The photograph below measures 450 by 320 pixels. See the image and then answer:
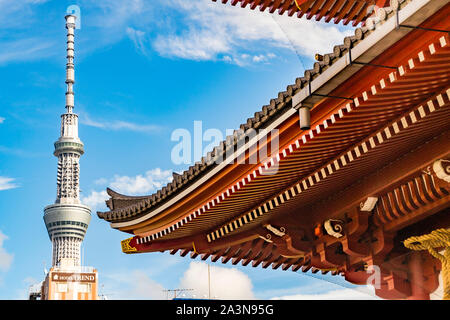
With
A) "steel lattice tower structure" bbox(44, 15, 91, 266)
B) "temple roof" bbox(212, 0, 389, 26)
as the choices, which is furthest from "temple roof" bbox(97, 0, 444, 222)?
"steel lattice tower structure" bbox(44, 15, 91, 266)

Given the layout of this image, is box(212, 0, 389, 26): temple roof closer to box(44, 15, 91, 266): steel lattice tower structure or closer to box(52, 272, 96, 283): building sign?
box(52, 272, 96, 283): building sign

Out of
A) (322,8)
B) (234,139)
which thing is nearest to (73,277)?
(322,8)

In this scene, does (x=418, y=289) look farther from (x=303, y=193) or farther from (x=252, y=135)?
(x=252, y=135)

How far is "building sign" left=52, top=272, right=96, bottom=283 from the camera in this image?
355 ft

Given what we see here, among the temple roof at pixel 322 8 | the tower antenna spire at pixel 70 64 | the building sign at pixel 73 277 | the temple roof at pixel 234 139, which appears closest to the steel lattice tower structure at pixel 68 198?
the tower antenna spire at pixel 70 64

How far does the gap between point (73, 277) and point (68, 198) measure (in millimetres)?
64417

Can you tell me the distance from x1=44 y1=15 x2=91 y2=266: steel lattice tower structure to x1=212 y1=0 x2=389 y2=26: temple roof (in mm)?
152421

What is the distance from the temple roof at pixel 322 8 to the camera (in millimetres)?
16141

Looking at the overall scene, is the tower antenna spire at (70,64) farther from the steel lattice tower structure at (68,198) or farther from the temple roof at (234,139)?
the temple roof at (234,139)

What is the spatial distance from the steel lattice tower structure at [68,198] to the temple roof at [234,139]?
5891 inches

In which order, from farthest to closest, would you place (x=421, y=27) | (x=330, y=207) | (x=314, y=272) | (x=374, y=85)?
(x=314, y=272) < (x=330, y=207) < (x=374, y=85) < (x=421, y=27)
